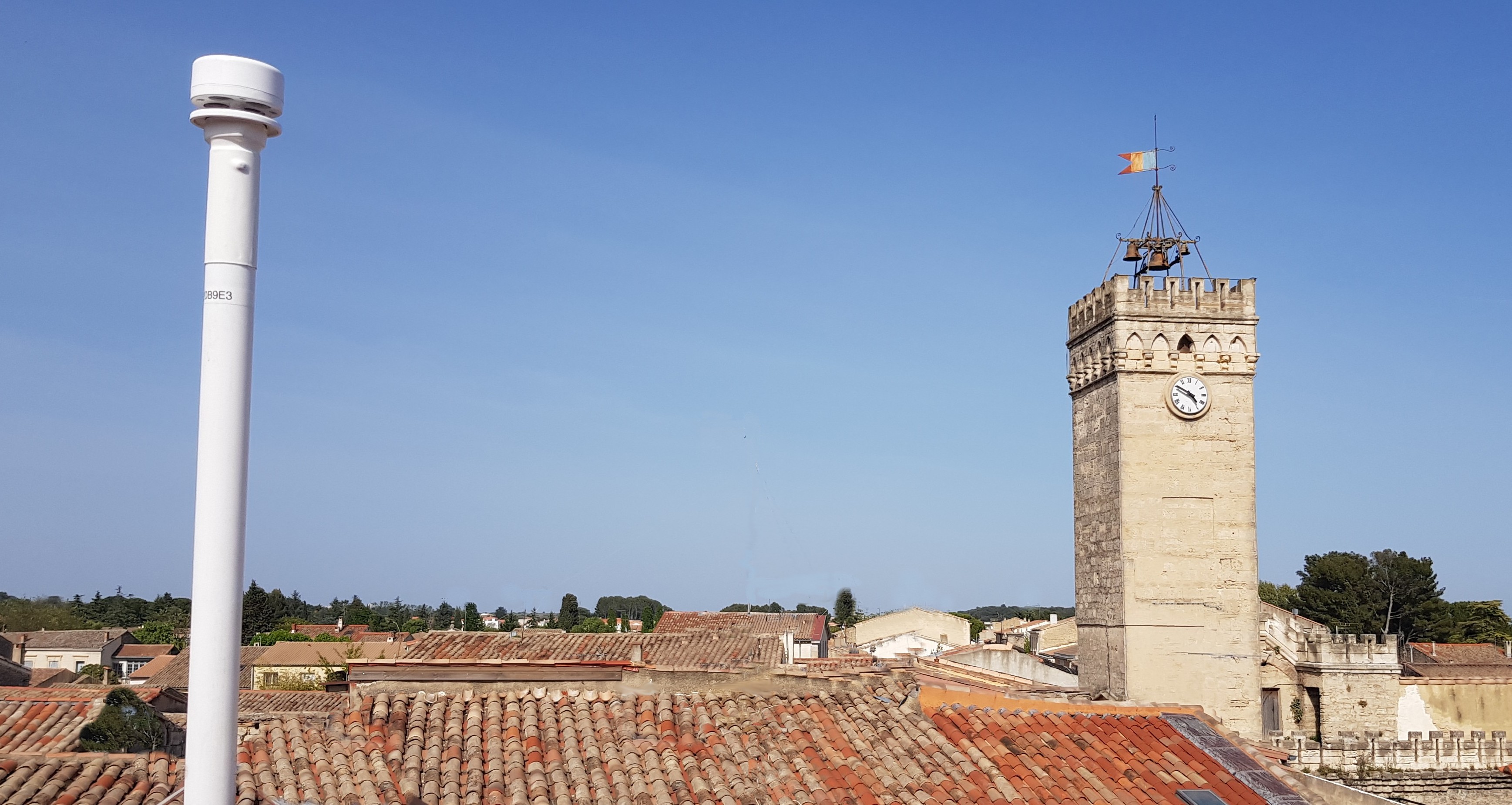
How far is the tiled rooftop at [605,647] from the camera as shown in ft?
90.0

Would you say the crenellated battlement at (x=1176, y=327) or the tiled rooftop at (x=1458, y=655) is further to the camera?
the tiled rooftop at (x=1458, y=655)

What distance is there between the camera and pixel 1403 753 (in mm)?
30594

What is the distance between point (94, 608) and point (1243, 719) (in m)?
118

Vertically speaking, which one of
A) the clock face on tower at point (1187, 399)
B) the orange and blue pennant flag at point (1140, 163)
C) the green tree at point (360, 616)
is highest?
the orange and blue pennant flag at point (1140, 163)

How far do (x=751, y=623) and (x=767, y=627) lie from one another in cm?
88

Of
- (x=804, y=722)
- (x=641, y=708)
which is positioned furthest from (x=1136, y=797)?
(x=641, y=708)

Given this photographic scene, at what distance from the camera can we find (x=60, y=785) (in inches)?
369

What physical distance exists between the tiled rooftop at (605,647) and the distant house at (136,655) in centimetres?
4370

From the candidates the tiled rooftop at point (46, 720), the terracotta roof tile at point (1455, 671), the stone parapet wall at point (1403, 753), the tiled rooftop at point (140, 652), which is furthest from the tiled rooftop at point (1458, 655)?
the tiled rooftop at point (140, 652)

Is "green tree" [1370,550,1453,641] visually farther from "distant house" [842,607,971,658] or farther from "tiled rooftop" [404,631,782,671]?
"tiled rooftop" [404,631,782,671]

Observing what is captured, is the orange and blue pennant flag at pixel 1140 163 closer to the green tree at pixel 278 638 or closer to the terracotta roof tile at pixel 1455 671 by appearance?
the terracotta roof tile at pixel 1455 671

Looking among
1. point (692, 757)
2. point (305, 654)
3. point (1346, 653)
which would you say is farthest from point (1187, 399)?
point (305, 654)

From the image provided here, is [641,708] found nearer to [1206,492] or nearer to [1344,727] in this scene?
[1206,492]

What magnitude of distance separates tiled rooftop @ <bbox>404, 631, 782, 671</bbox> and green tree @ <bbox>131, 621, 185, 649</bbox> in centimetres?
5660
